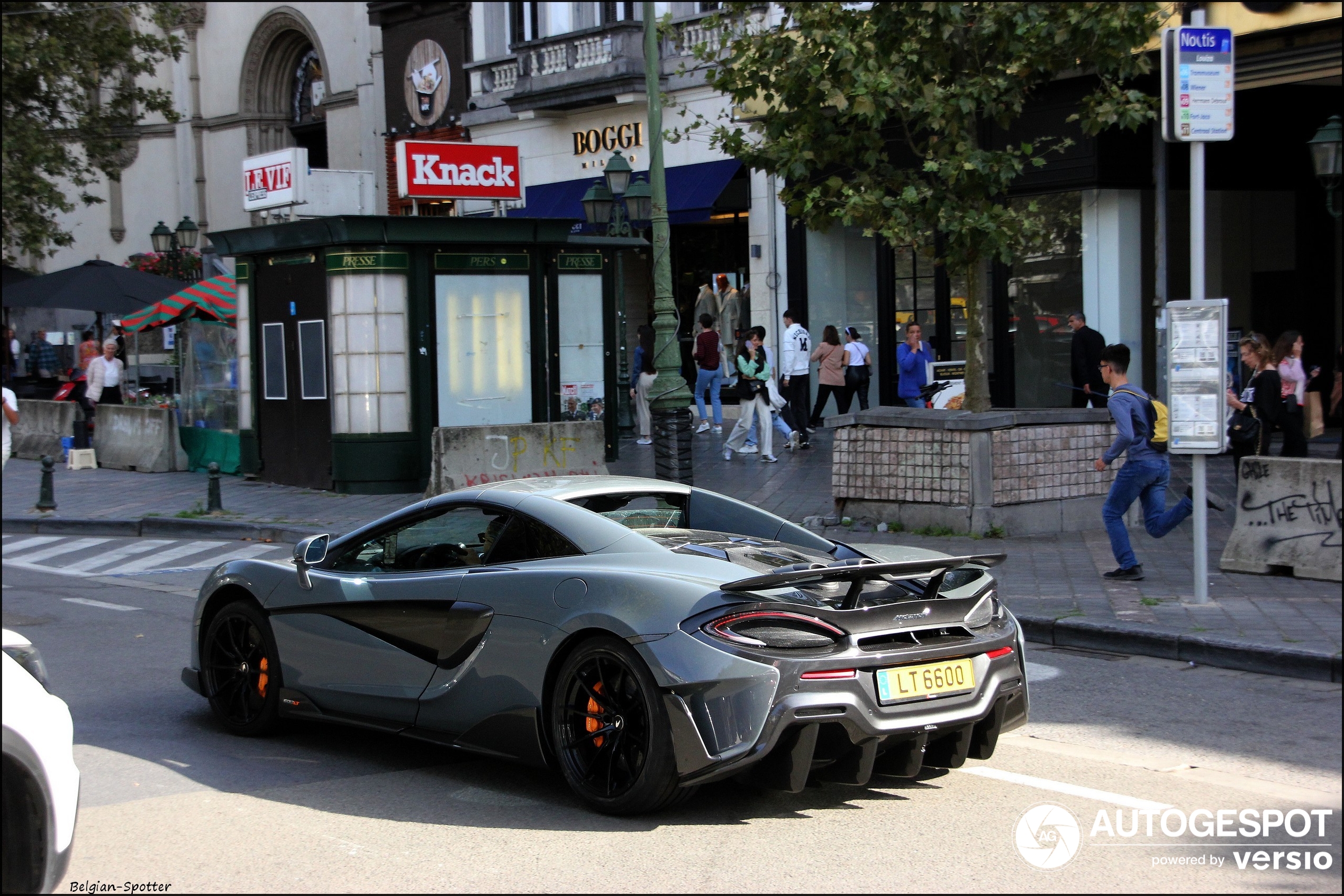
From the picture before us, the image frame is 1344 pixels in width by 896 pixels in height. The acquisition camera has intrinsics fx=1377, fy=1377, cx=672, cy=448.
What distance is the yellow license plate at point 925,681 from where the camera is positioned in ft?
16.4

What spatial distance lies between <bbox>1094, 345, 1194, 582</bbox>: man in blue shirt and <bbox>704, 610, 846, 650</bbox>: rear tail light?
5.28 metres

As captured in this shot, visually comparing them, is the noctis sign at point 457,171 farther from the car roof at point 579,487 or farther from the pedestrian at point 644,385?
the car roof at point 579,487

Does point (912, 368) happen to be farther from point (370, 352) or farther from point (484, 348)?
point (370, 352)

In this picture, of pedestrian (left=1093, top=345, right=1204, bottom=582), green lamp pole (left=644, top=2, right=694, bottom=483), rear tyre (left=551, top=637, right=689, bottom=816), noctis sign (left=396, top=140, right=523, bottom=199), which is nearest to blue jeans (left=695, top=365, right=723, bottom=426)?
noctis sign (left=396, top=140, right=523, bottom=199)

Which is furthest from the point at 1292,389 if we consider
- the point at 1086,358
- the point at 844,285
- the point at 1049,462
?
the point at 844,285

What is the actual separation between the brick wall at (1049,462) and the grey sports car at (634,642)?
6.22 m

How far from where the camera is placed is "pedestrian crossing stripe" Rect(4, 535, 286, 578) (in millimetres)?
12977

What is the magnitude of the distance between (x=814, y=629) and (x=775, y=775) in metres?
0.54

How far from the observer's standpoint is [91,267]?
26672mm

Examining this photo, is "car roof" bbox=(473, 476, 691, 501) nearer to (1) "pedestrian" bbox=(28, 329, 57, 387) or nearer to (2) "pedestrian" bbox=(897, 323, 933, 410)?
(2) "pedestrian" bbox=(897, 323, 933, 410)

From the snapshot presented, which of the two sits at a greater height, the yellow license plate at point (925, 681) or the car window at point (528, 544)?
the car window at point (528, 544)

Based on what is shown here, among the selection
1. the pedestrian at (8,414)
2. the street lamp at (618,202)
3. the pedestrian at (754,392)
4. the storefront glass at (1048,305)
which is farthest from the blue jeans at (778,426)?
the pedestrian at (8,414)

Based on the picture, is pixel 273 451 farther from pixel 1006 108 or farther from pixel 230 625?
pixel 230 625
